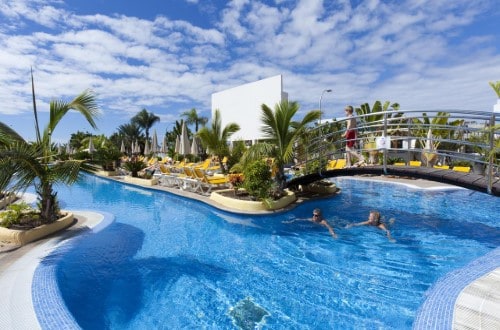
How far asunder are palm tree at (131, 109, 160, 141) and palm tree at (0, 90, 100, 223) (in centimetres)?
4699

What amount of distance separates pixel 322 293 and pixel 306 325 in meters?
0.85

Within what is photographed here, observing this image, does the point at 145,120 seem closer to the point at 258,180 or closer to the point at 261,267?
the point at 258,180

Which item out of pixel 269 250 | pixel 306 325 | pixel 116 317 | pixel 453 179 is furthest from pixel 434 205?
pixel 116 317

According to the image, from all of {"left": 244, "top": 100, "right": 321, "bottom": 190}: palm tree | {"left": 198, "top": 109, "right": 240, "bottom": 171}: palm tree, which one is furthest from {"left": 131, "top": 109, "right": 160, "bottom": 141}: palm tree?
{"left": 244, "top": 100, "right": 321, "bottom": 190}: palm tree

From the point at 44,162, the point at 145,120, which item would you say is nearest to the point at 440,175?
the point at 44,162

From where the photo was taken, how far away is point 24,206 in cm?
665

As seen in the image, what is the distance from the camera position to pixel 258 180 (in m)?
9.13

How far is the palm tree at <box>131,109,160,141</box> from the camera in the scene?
50.8m

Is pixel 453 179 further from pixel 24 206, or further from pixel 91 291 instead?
pixel 24 206

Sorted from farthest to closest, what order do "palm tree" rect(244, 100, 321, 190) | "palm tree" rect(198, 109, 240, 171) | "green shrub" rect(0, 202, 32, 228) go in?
"palm tree" rect(198, 109, 240, 171)
"palm tree" rect(244, 100, 321, 190)
"green shrub" rect(0, 202, 32, 228)

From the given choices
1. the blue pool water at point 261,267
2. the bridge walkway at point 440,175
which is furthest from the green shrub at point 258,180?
the bridge walkway at point 440,175

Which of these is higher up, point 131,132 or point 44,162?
point 131,132

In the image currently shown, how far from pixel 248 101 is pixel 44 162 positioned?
27969 mm

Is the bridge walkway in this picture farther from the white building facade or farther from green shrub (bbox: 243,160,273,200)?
the white building facade
